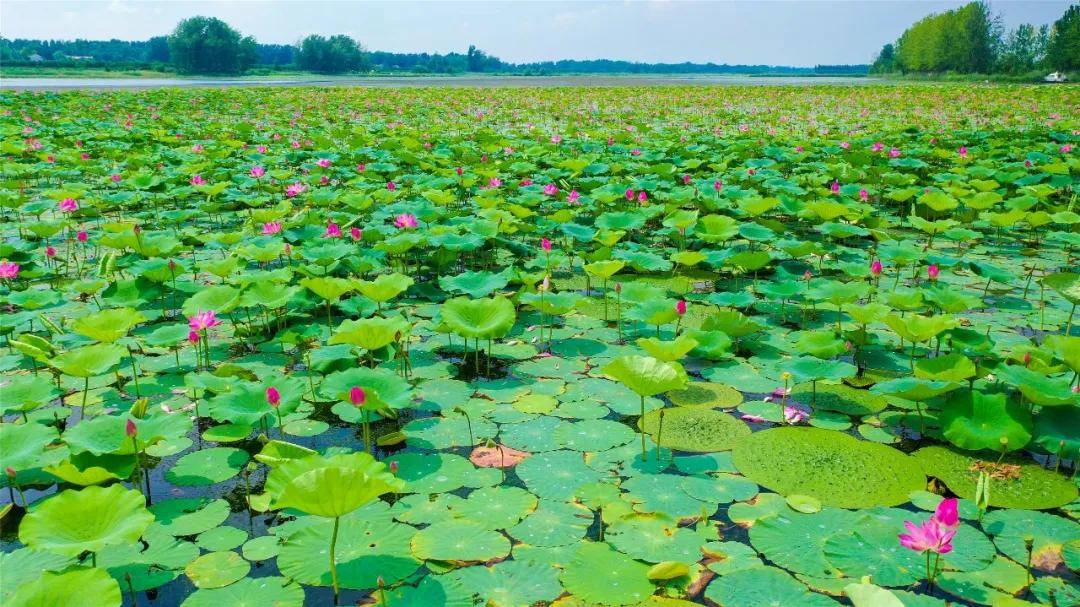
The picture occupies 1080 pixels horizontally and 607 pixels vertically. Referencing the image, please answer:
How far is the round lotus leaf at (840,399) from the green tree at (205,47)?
208ft

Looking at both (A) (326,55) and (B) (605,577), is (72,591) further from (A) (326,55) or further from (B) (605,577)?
(A) (326,55)

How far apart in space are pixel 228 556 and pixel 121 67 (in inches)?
2860

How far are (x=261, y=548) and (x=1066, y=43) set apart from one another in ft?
230

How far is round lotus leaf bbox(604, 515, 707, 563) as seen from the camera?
6.19 ft

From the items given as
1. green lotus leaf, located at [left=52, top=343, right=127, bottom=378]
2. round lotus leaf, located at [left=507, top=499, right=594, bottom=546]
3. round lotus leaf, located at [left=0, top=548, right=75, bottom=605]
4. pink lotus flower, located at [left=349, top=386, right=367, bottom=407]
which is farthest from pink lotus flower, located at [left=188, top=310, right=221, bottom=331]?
round lotus leaf, located at [left=507, top=499, right=594, bottom=546]

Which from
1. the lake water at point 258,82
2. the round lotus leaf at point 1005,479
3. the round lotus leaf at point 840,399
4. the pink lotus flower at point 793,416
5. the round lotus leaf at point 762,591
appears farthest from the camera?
the lake water at point 258,82

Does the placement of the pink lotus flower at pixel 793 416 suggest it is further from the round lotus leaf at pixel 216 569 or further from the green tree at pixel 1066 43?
the green tree at pixel 1066 43

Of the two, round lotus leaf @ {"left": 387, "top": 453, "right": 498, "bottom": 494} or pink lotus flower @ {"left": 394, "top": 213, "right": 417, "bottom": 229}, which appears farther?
pink lotus flower @ {"left": 394, "top": 213, "right": 417, "bottom": 229}

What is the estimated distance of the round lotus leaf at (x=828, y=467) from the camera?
2.22 meters

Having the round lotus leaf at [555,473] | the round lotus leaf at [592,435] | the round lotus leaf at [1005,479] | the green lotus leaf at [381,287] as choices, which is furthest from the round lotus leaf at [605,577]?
the green lotus leaf at [381,287]

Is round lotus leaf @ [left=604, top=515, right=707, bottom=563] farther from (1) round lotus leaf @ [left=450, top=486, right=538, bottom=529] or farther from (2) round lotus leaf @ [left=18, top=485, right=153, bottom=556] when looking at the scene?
(2) round lotus leaf @ [left=18, top=485, right=153, bottom=556]

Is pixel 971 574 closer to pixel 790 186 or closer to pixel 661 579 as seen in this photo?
pixel 661 579

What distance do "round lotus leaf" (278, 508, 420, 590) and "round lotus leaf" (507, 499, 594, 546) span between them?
0.33 metres

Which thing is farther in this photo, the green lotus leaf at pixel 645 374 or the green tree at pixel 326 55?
the green tree at pixel 326 55
